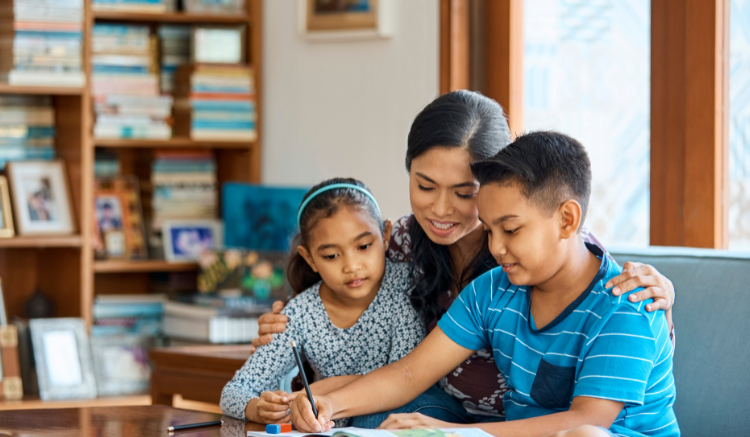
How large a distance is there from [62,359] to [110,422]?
181 cm

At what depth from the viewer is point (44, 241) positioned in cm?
289

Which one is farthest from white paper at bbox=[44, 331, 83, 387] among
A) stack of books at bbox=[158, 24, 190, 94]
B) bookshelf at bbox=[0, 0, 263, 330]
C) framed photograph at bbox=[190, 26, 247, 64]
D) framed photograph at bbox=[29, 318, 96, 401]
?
framed photograph at bbox=[190, 26, 247, 64]

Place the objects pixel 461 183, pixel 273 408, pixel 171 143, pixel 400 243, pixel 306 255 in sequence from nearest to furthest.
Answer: pixel 273 408 → pixel 461 183 → pixel 306 255 → pixel 400 243 → pixel 171 143

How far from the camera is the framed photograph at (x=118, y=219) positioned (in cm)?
313

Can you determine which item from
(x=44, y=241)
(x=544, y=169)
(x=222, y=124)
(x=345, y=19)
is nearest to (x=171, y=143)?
(x=222, y=124)

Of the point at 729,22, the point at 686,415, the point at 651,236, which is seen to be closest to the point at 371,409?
the point at 686,415

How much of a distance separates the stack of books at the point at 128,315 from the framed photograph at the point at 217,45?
0.89 metres

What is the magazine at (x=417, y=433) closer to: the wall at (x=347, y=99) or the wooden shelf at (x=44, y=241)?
the wall at (x=347, y=99)

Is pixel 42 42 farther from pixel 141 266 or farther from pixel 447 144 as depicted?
pixel 447 144

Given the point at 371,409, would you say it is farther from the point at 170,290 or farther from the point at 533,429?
the point at 170,290

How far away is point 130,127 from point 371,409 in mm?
2001

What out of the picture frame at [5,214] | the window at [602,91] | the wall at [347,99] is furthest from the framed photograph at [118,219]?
the window at [602,91]

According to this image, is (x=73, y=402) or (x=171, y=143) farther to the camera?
(x=171, y=143)

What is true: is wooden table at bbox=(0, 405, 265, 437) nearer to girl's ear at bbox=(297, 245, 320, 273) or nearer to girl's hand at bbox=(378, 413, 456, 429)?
girl's hand at bbox=(378, 413, 456, 429)
